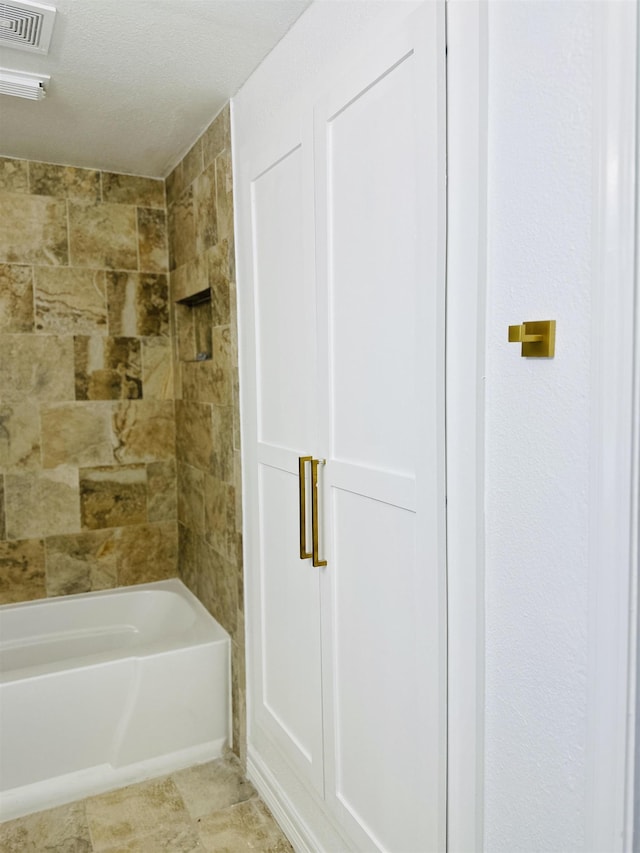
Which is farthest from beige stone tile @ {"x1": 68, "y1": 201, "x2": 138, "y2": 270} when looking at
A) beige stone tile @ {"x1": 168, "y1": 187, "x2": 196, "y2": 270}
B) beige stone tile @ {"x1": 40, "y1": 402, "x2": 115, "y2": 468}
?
beige stone tile @ {"x1": 40, "y1": 402, "x2": 115, "y2": 468}

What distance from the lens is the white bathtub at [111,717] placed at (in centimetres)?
220

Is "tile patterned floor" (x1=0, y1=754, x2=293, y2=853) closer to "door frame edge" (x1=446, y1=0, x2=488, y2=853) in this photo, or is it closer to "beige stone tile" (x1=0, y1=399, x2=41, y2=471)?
"door frame edge" (x1=446, y1=0, x2=488, y2=853)

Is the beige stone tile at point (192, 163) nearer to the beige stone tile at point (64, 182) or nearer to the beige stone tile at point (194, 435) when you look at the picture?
the beige stone tile at point (64, 182)

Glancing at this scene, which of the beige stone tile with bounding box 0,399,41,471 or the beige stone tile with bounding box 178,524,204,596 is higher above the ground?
the beige stone tile with bounding box 0,399,41,471

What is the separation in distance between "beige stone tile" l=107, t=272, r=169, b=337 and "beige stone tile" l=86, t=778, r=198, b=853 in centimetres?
196

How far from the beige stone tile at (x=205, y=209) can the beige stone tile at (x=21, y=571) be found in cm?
158

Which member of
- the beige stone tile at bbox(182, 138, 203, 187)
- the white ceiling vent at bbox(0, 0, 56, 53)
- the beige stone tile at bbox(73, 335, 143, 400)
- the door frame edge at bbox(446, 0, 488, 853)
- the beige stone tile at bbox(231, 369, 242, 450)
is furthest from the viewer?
the beige stone tile at bbox(73, 335, 143, 400)

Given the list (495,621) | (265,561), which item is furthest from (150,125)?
(495,621)

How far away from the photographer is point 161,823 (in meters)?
2.12

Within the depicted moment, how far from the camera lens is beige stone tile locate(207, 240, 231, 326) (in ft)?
7.73

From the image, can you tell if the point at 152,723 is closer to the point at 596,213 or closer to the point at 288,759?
the point at 288,759

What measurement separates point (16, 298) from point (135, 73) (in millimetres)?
1257

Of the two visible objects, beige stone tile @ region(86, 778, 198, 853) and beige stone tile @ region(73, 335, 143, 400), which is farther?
beige stone tile @ region(73, 335, 143, 400)

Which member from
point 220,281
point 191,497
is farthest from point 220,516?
point 220,281
